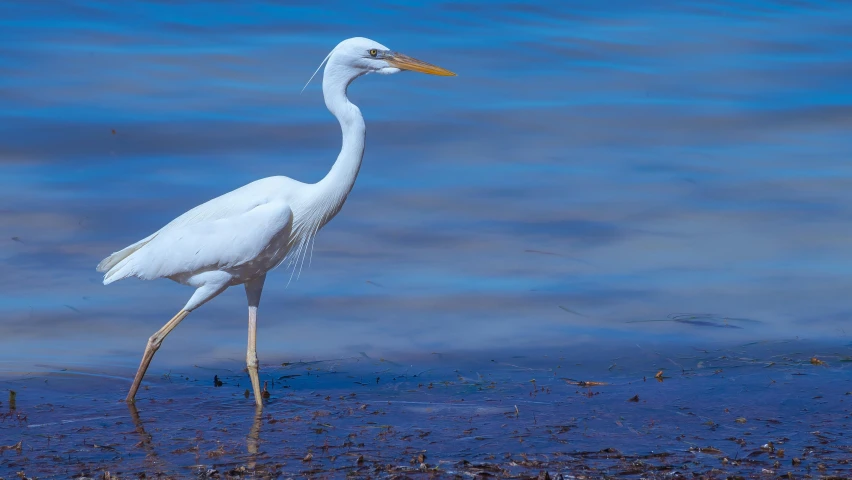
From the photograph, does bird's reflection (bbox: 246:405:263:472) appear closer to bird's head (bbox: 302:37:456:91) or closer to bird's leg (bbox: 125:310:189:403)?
bird's leg (bbox: 125:310:189:403)

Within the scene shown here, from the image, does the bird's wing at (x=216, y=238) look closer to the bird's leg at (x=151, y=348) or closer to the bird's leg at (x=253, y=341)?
the bird's leg at (x=151, y=348)

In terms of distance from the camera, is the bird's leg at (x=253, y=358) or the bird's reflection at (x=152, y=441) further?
the bird's leg at (x=253, y=358)

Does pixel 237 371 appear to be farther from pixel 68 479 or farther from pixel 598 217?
pixel 598 217

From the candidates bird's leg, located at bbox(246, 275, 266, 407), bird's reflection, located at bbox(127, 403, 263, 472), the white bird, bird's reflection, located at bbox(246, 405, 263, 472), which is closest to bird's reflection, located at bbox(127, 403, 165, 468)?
bird's reflection, located at bbox(127, 403, 263, 472)

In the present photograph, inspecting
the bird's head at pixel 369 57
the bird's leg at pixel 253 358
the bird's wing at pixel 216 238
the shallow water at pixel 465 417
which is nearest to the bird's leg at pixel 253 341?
the bird's leg at pixel 253 358

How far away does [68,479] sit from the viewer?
546 cm

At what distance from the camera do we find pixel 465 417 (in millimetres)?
6754

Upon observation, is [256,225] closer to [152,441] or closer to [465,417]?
[152,441]

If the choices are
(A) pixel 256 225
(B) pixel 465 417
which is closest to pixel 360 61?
(A) pixel 256 225

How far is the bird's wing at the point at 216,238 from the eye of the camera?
7.37 meters

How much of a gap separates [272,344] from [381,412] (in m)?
2.40

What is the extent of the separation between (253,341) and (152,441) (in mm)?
1467

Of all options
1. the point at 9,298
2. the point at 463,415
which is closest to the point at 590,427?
the point at 463,415

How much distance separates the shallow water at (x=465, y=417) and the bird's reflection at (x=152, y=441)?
0.02 m
